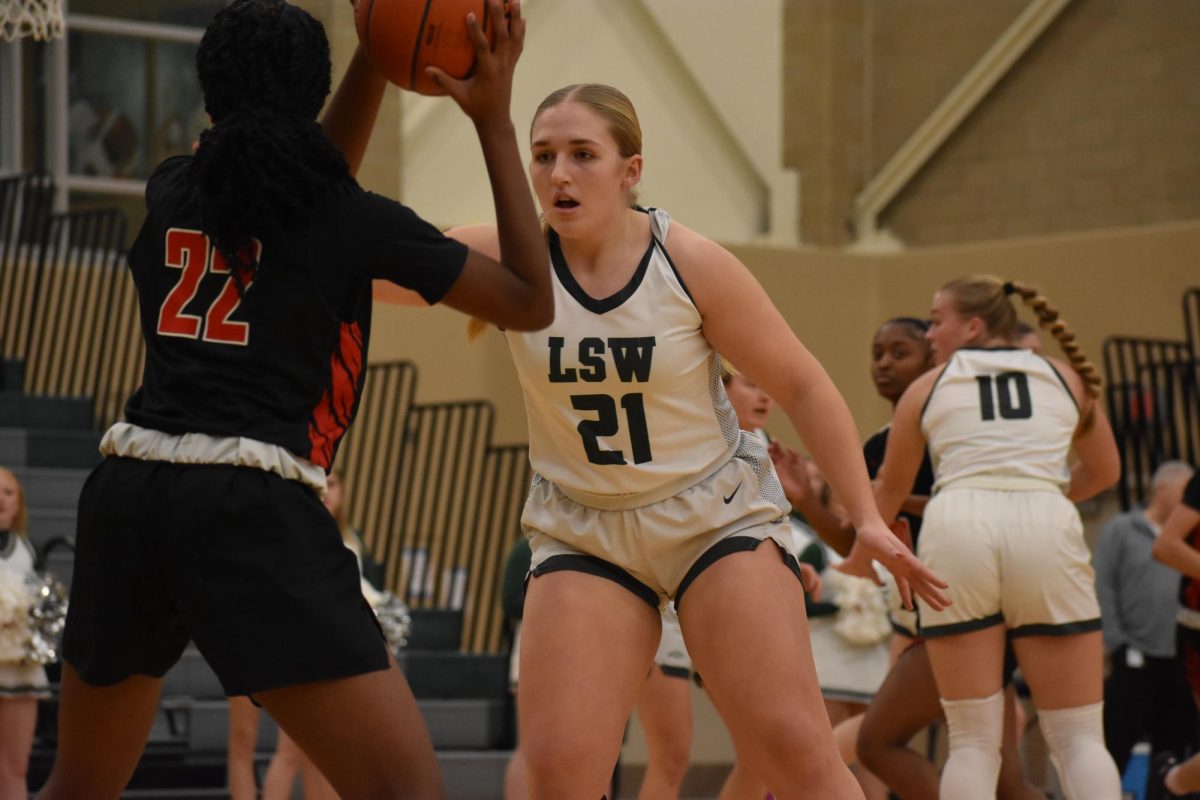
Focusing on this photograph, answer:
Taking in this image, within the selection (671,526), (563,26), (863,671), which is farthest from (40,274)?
(671,526)

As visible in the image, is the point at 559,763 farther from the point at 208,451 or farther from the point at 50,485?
the point at 50,485

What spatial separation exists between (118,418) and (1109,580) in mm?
5706

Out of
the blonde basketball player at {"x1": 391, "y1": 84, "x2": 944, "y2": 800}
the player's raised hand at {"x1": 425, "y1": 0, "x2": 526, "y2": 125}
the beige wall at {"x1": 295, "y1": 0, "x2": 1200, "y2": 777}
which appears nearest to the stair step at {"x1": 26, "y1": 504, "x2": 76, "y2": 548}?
the beige wall at {"x1": 295, "y1": 0, "x2": 1200, "y2": 777}

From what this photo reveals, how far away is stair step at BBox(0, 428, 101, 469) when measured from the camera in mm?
A: 10305

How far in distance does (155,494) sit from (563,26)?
1136 centimetres

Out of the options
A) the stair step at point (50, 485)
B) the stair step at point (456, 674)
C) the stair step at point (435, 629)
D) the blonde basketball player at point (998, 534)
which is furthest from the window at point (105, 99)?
the blonde basketball player at point (998, 534)

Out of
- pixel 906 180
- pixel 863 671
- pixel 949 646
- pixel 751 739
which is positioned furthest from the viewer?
pixel 906 180

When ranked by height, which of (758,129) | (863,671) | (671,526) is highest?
(758,129)

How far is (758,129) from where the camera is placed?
50.4 ft

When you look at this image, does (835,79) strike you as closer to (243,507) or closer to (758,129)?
(758,129)

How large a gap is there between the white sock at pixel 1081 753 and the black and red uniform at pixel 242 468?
294 centimetres

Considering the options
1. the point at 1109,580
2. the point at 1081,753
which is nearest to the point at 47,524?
the point at 1109,580

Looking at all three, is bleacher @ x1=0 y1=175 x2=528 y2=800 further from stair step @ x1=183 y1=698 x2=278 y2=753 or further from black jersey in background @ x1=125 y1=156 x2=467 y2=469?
black jersey in background @ x1=125 y1=156 x2=467 y2=469

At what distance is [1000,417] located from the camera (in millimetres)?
5926
